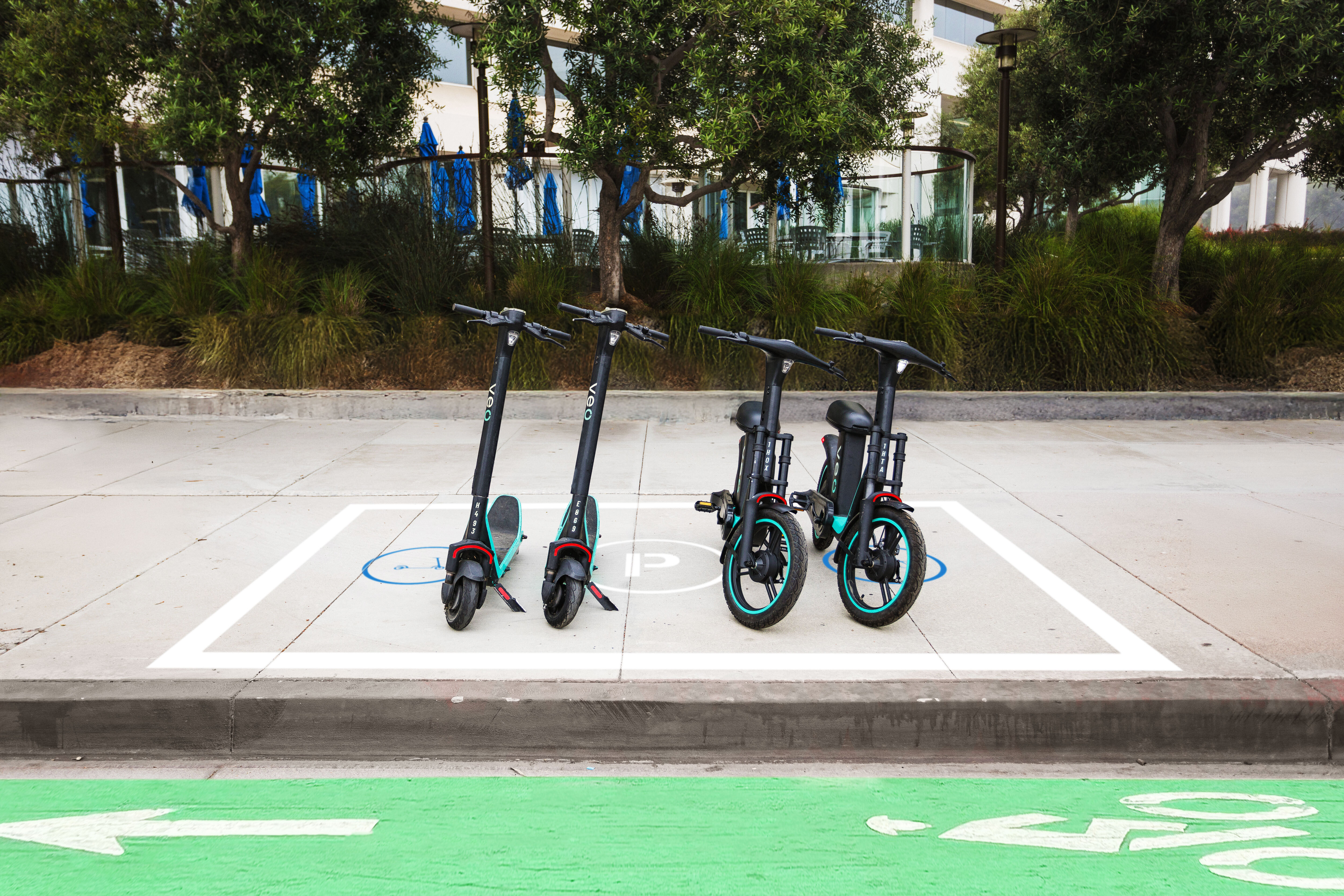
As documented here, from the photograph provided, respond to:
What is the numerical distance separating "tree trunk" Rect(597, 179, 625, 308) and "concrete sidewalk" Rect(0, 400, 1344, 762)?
4276 mm

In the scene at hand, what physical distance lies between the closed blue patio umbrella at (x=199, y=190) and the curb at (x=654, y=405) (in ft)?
10.5

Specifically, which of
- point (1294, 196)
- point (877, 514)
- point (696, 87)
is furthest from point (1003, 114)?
point (1294, 196)

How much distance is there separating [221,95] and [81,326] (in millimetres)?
3483

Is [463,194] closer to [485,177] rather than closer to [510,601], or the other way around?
[485,177]

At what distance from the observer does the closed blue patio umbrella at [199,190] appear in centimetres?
1233

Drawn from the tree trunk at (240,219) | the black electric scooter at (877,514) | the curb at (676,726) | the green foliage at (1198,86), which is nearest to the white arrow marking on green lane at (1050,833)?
the curb at (676,726)

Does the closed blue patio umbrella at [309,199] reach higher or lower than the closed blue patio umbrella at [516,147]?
lower

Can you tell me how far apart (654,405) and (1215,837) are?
7.45 metres

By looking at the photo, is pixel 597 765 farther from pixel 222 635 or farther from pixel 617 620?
pixel 222 635

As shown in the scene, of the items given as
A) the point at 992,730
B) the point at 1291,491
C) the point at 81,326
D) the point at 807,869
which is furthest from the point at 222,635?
the point at 81,326

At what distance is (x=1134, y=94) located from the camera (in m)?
10.7

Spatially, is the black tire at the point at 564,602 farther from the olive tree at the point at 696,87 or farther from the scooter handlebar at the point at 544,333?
the olive tree at the point at 696,87

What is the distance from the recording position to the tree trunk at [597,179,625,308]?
37.2ft

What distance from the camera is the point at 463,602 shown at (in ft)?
14.1
